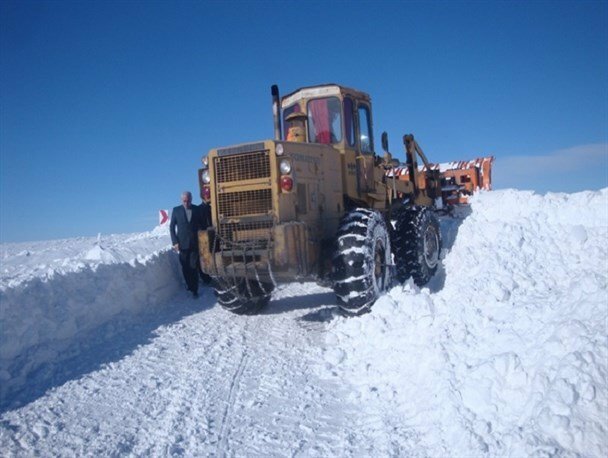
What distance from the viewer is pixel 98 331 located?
6.55m

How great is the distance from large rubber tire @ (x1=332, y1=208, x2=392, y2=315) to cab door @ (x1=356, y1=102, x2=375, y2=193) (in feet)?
4.91

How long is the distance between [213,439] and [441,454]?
5.55ft

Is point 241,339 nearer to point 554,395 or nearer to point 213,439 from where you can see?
point 213,439

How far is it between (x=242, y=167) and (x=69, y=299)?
290 cm

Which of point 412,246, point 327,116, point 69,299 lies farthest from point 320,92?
point 69,299

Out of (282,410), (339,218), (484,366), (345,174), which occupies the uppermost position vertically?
(345,174)

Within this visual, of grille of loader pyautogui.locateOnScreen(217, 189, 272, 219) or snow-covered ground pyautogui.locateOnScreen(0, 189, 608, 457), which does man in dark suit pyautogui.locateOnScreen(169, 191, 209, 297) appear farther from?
grille of loader pyautogui.locateOnScreen(217, 189, 272, 219)

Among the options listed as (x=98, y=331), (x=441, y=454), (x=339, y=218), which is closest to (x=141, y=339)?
(x=98, y=331)

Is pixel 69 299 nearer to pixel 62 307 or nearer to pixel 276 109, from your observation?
pixel 62 307

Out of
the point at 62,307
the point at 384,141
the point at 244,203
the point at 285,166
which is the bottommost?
the point at 62,307

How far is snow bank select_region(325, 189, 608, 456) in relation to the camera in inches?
124

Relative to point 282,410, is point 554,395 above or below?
above

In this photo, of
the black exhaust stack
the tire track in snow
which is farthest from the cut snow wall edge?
the black exhaust stack

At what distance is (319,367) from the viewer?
5160 millimetres
